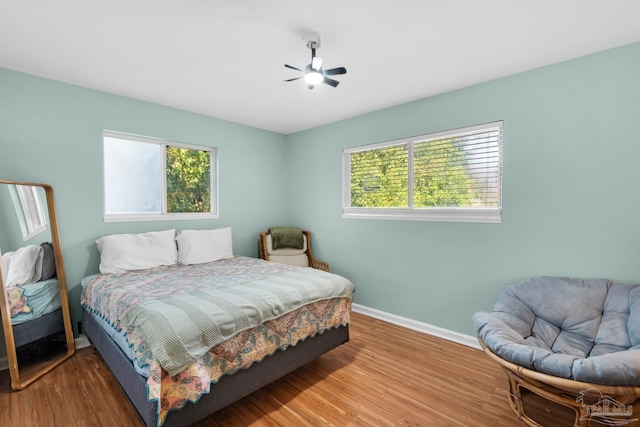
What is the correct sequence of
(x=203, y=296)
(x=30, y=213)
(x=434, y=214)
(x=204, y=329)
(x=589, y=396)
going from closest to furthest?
(x=589, y=396) → (x=204, y=329) → (x=203, y=296) → (x=30, y=213) → (x=434, y=214)

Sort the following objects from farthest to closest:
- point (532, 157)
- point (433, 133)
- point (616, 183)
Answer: point (433, 133) → point (532, 157) → point (616, 183)

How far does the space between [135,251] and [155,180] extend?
3.16 ft

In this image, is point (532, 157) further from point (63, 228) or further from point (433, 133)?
point (63, 228)

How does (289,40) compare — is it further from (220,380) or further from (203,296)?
(220,380)

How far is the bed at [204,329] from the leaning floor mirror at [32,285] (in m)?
0.23

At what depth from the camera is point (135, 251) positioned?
2971 millimetres

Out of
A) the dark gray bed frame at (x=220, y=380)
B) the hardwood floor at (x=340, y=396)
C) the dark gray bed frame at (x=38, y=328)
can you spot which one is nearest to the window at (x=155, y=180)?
the dark gray bed frame at (x=38, y=328)

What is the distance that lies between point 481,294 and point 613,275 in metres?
0.96

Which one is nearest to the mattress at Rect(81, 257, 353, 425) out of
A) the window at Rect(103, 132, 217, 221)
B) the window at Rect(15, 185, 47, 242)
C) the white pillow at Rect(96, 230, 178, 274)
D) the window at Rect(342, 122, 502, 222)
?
the white pillow at Rect(96, 230, 178, 274)

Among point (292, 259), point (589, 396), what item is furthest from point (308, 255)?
point (589, 396)

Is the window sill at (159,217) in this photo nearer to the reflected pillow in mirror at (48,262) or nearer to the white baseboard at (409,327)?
the reflected pillow in mirror at (48,262)

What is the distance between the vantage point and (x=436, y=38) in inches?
81.8

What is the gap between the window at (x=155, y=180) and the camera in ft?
10.5

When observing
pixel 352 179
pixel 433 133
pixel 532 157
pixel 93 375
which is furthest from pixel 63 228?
pixel 532 157
